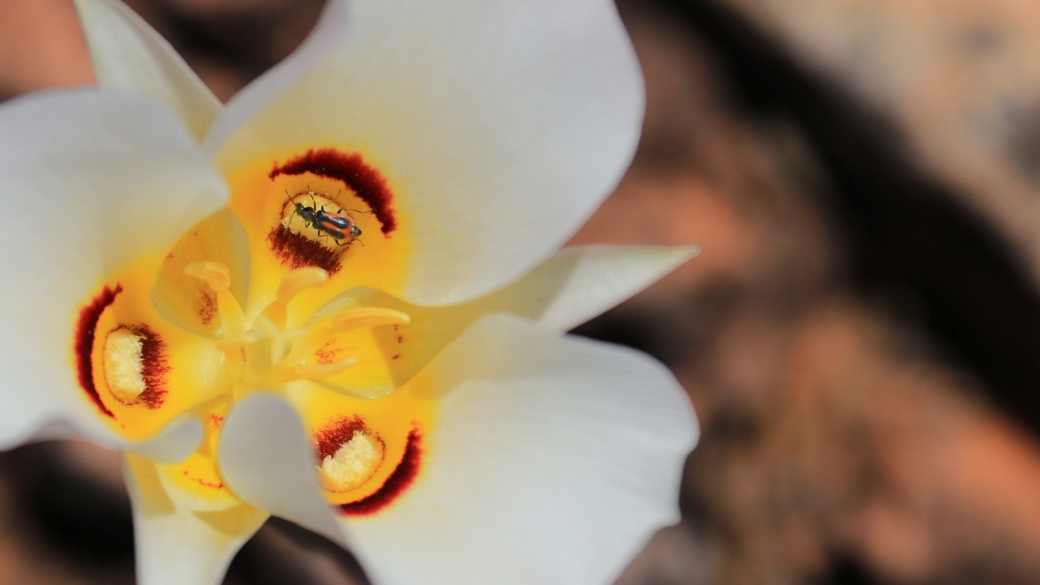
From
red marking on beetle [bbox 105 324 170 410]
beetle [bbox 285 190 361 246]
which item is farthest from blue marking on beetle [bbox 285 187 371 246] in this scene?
red marking on beetle [bbox 105 324 170 410]

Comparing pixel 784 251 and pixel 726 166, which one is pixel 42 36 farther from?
pixel 784 251

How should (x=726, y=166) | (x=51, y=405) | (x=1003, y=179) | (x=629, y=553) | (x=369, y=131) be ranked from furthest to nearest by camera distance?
(x=726, y=166) → (x=1003, y=179) → (x=369, y=131) → (x=629, y=553) → (x=51, y=405)

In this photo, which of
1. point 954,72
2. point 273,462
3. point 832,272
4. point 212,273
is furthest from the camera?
point 832,272

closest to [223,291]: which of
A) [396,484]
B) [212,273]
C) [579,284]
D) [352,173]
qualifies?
[212,273]

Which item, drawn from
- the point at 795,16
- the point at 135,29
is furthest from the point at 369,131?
the point at 795,16

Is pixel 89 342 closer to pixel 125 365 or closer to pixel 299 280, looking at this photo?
pixel 125 365

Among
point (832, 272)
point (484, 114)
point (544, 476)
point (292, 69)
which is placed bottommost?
point (832, 272)
